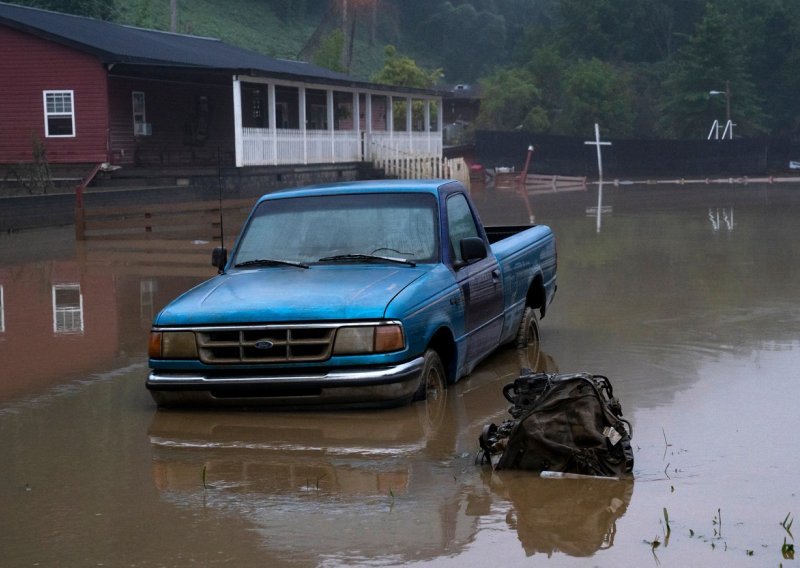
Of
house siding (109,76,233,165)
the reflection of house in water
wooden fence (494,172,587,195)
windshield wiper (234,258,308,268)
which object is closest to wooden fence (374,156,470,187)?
house siding (109,76,233,165)

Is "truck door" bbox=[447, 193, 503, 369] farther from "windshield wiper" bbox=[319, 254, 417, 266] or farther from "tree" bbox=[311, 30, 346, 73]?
"tree" bbox=[311, 30, 346, 73]

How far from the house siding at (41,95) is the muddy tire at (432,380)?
3004 centimetres

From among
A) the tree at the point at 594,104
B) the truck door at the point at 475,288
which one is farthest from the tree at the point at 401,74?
the truck door at the point at 475,288

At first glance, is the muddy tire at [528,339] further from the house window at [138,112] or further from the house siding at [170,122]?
the house window at [138,112]

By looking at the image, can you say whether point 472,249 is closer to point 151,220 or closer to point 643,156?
point 151,220

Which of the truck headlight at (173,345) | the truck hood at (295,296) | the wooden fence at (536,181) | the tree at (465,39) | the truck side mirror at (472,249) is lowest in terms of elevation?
the wooden fence at (536,181)

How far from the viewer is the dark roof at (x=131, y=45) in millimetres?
36219

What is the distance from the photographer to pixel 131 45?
3978 centimetres

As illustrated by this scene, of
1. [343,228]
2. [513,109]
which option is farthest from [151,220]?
[513,109]

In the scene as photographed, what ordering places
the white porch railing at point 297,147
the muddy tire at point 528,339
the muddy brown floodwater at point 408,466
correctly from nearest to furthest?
the muddy brown floodwater at point 408,466 → the muddy tire at point 528,339 → the white porch railing at point 297,147

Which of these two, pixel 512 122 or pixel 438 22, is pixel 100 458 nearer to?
pixel 512 122

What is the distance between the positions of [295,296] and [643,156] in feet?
169

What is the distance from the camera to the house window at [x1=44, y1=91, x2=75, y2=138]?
3753 cm

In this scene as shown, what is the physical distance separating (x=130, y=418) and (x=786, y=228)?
20.4m
